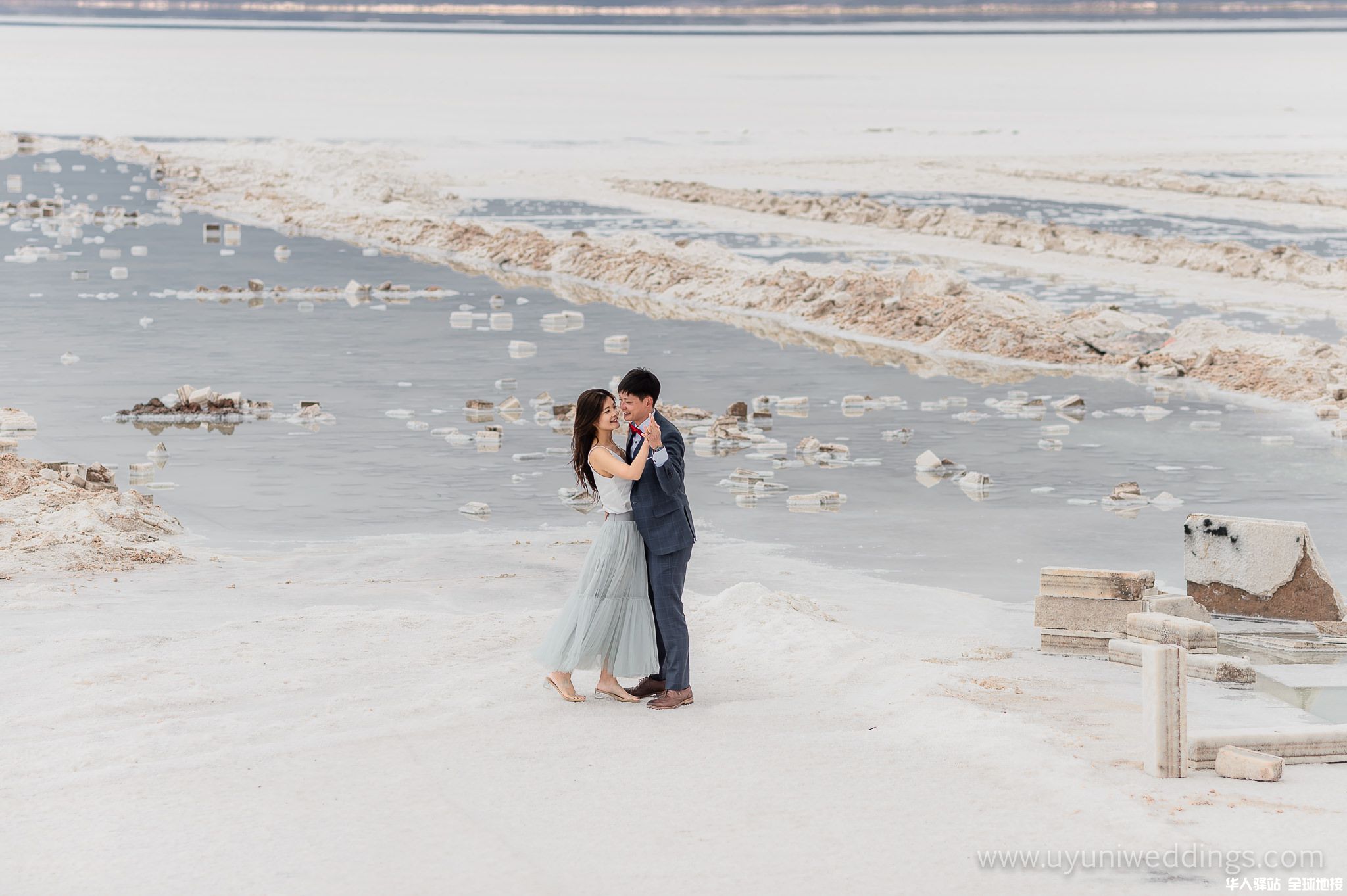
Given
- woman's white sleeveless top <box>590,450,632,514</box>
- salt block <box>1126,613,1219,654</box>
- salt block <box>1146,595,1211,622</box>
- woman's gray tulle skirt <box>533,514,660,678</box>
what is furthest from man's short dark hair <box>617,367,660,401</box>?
salt block <box>1146,595,1211,622</box>

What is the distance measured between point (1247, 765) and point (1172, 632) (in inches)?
82.6

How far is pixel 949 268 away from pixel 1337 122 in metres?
39.6

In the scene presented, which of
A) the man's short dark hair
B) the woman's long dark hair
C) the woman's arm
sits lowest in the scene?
the woman's arm

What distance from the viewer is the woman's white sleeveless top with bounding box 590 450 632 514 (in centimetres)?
696

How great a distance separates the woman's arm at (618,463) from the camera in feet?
22.3

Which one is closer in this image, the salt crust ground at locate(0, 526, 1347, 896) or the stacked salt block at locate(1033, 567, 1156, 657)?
the salt crust ground at locate(0, 526, 1347, 896)

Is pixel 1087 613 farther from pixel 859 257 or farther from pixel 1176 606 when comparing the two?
pixel 859 257

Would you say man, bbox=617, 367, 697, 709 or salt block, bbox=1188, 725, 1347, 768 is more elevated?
man, bbox=617, 367, 697, 709

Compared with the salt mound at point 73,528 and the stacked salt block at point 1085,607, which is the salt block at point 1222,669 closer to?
the stacked salt block at point 1085,607

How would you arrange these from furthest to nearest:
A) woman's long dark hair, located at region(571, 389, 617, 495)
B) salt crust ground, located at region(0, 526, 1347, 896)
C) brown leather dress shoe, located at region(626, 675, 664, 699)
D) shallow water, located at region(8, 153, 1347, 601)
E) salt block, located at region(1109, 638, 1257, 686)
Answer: shallow water, located at region(8, 153, 1347, 601), salt block, located at region(1109, 638, 1257, 686), brown leather dress shoe, located at region(626, 675, 664, 699), woman's long dark hair, located at region(571, 389, 617, 495), salt crust ground, located at region(0, 526, 1347, 896)

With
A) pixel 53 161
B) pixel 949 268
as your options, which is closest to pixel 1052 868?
pixel 949 268

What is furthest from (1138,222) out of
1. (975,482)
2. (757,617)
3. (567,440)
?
(757,617)

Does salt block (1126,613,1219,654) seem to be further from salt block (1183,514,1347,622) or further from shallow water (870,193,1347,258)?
shallow water (870,193,1347,258)

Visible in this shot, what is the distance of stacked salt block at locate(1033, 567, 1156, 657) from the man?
220cm
